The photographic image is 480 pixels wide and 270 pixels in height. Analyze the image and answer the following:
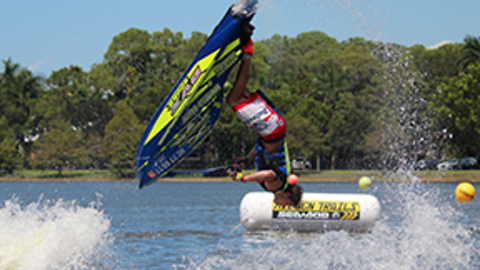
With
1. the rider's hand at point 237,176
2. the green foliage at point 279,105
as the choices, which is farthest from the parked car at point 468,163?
the rider's hand at point 237,176

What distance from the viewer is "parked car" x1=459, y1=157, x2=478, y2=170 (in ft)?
173

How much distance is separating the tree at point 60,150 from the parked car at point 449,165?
32.9 meters

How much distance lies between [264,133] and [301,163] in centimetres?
5043

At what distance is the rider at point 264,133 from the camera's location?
815 cm

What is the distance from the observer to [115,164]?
54.0 meters

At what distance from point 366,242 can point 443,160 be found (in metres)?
39.3

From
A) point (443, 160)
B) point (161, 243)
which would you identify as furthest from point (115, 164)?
point (161, 243)

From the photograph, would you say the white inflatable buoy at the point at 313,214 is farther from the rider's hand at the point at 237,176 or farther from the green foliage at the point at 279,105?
the green foliage at the point at 279,105

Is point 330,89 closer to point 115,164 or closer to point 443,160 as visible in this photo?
point 443,160

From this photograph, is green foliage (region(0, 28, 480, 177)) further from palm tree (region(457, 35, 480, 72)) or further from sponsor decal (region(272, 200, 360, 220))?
sponsor decal (region(272, 200, 360, 220))

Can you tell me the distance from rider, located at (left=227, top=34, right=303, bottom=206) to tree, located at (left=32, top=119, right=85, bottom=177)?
164ft

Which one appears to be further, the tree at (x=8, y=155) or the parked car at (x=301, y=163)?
the tree at (x=8, y=155)

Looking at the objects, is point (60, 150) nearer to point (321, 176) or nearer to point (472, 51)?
point (321, 176)

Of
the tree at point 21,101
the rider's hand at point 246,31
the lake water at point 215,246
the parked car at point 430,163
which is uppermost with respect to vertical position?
the tree at point 21,101
